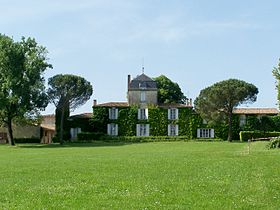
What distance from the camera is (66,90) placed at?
6581cm

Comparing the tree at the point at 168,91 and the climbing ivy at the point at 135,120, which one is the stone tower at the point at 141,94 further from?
the tree at the point at 168,91

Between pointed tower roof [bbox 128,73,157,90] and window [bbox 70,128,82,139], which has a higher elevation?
pointed tower roof [bbox 128,73,157,90]

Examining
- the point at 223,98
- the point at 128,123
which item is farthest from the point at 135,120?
the point at 223,98

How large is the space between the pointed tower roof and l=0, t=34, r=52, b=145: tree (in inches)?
608

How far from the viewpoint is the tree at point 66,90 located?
215 ft

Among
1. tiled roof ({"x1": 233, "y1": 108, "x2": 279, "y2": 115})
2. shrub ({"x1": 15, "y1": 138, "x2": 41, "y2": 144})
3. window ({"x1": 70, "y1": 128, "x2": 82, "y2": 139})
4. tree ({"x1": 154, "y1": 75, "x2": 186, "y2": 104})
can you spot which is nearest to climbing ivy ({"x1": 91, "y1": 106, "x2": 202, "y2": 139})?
window ({"x1": 70, "y1": 128, "x2": 82, "y2": 139})

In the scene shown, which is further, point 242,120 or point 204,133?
point 204,133

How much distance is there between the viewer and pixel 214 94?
59.6 m

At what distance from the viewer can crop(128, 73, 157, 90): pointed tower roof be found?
234 feet

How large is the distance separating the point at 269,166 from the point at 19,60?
142 feet

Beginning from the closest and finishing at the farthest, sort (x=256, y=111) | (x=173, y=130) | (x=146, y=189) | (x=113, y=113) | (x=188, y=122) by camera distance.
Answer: (x=146, y=189) → (x=256, y=111) → (x=188, y=122) → (x=173, y=130) → (x=113, y=113)

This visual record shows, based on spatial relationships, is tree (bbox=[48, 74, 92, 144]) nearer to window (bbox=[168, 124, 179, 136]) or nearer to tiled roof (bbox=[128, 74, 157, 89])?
tiled roof (bbox=[128, 74, 157, 89])

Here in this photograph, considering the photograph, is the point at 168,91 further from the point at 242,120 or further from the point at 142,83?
the point at 242,120

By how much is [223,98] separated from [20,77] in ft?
78.2
